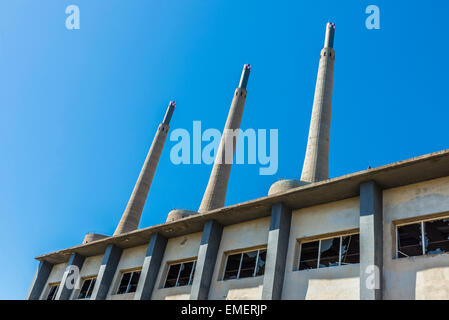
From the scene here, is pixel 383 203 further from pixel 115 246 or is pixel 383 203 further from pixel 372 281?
pixel 115 246

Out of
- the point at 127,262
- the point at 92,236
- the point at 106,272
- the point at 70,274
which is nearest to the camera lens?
the point at 106,272

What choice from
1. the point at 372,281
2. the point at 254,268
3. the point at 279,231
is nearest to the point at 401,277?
the point at 372,281

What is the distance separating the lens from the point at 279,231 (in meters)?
12.9

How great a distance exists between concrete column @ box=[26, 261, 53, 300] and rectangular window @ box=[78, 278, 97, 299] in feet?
12.1

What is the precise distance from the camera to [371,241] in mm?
10695

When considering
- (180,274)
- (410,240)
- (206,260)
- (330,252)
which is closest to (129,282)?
(180,274)

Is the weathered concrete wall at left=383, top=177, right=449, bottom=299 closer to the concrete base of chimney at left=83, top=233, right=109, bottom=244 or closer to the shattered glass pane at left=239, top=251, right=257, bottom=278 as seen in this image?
the shattered glass pane at left=239, top=251, right=257, bottom=278

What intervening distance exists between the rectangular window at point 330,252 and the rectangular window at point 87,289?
10551 mm

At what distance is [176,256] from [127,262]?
2901 mm

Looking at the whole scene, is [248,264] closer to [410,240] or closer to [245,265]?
[245,265]

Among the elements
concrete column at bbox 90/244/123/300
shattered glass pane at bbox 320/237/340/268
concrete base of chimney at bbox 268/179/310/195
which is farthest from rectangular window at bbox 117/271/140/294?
shattered glass pane at bbox 320/237/340/268

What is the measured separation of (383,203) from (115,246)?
11648 millimetres

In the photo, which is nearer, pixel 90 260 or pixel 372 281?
pixel 372 281

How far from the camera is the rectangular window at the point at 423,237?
10250mm
